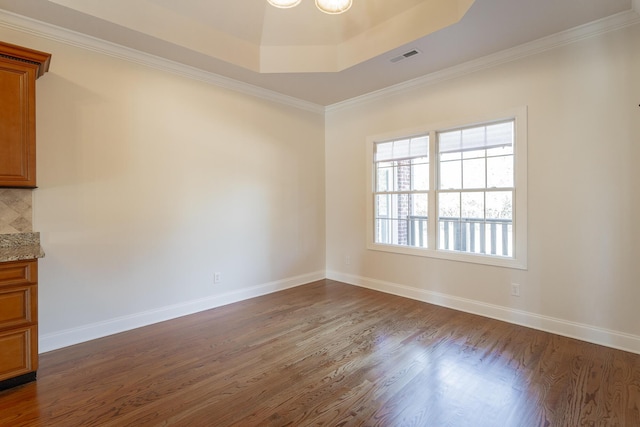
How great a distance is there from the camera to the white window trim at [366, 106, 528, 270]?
3.19 metres

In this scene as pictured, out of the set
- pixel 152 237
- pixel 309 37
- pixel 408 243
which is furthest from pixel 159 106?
pixel 408 243

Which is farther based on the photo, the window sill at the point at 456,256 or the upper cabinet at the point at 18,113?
the window sill at the point at 456,256

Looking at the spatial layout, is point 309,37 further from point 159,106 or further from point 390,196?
point 390,196

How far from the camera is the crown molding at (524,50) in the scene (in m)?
2.65

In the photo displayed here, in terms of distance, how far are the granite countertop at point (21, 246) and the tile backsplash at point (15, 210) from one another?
5cm

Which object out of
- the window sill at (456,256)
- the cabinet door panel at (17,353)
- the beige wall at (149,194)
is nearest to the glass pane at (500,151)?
the window sill at (456,256)

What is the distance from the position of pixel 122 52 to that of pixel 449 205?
3970 mm

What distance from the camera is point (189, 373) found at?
2357 millimetres

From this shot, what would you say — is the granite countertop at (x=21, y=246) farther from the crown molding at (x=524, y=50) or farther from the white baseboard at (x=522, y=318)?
the crown molding at (x=524, y=50)

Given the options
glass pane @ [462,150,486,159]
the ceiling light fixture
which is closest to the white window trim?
glass pane @ [462,150,486,159]

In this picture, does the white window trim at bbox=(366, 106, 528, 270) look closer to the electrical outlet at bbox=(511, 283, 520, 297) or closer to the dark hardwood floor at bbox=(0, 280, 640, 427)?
the electrical outlet at bbox=(511, 283, 520, 297)

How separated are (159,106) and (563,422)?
4.30 meters

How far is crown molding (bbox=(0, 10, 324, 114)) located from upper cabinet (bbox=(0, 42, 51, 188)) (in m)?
0.59

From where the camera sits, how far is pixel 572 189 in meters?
2.91
